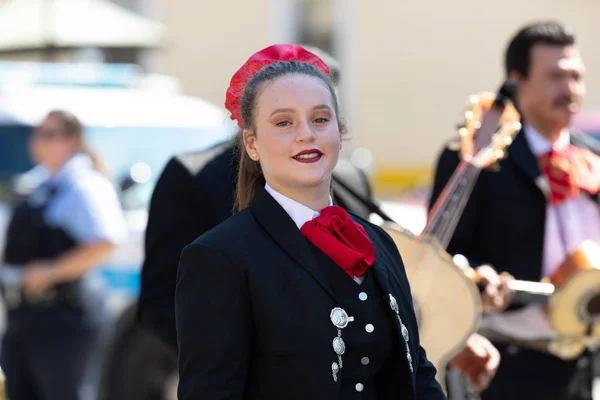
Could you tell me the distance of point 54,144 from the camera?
678 cm

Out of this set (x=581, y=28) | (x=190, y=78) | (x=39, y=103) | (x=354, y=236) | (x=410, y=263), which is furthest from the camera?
(x=190, y=78)

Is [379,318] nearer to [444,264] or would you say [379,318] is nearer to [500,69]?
[444,264]

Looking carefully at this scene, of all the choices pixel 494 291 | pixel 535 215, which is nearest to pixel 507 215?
pixel 535 215

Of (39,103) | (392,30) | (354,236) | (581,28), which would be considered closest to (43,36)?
(39,103)

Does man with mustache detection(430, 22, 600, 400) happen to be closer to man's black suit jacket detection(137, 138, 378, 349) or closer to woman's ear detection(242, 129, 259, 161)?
man's black suit jacket detection(137, 138, 378, 349)

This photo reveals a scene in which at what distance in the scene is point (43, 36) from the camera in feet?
38.3

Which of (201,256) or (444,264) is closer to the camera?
(201,256)

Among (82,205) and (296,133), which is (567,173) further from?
(82,205)

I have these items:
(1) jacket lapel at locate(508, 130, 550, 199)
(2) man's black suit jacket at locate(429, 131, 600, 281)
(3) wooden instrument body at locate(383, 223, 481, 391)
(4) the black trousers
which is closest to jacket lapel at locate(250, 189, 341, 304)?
(3) wooden instrument body at locate(383, 223, 481, 391)

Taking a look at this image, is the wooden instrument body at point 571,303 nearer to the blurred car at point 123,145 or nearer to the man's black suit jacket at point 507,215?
the man's black suit jacket at point 507,215

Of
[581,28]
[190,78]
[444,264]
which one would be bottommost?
[190,78]

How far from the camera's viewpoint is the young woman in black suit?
2.49 meters

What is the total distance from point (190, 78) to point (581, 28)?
5201 millimetres

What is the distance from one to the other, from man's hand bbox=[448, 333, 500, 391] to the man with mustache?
1.37 ft
